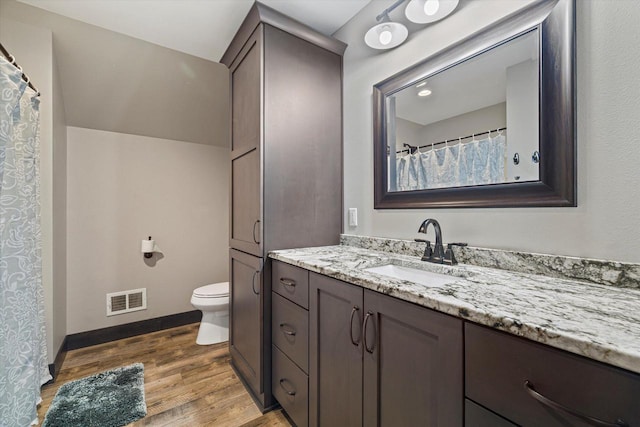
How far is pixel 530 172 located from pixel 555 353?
0.80 m

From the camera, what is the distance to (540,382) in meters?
0.58

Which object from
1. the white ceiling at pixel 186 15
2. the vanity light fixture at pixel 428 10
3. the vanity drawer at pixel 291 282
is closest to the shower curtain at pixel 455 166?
the vanity light fixture at pixel 428 10

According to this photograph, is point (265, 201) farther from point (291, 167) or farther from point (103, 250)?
point (103, 250)

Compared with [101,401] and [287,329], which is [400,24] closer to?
[287,329]

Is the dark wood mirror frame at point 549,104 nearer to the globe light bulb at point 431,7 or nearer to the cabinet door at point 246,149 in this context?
the globe light bulb at point 431,7

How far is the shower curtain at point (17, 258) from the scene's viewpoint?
4.04ft

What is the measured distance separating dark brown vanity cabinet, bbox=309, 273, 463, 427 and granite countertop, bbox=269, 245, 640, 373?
0.15 feet

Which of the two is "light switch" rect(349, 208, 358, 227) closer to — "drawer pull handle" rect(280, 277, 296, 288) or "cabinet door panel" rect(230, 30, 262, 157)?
"drawer pull handle" rect(280, 277, 296, 288)

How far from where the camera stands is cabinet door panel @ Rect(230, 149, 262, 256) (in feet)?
5.41

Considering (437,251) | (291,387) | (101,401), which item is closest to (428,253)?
(437,251)

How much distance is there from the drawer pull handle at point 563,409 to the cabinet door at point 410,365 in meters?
0.15

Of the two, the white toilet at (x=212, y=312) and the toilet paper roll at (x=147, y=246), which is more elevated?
the toilet paper roll at (x=147, y=246)

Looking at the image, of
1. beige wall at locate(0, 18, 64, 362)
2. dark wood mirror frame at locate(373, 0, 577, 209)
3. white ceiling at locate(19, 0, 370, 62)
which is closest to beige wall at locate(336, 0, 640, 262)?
dark wood mirror frame at locate(373, 0, 577, 209)

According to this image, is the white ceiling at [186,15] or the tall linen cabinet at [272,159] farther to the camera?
the white ceiling at [186,15]
